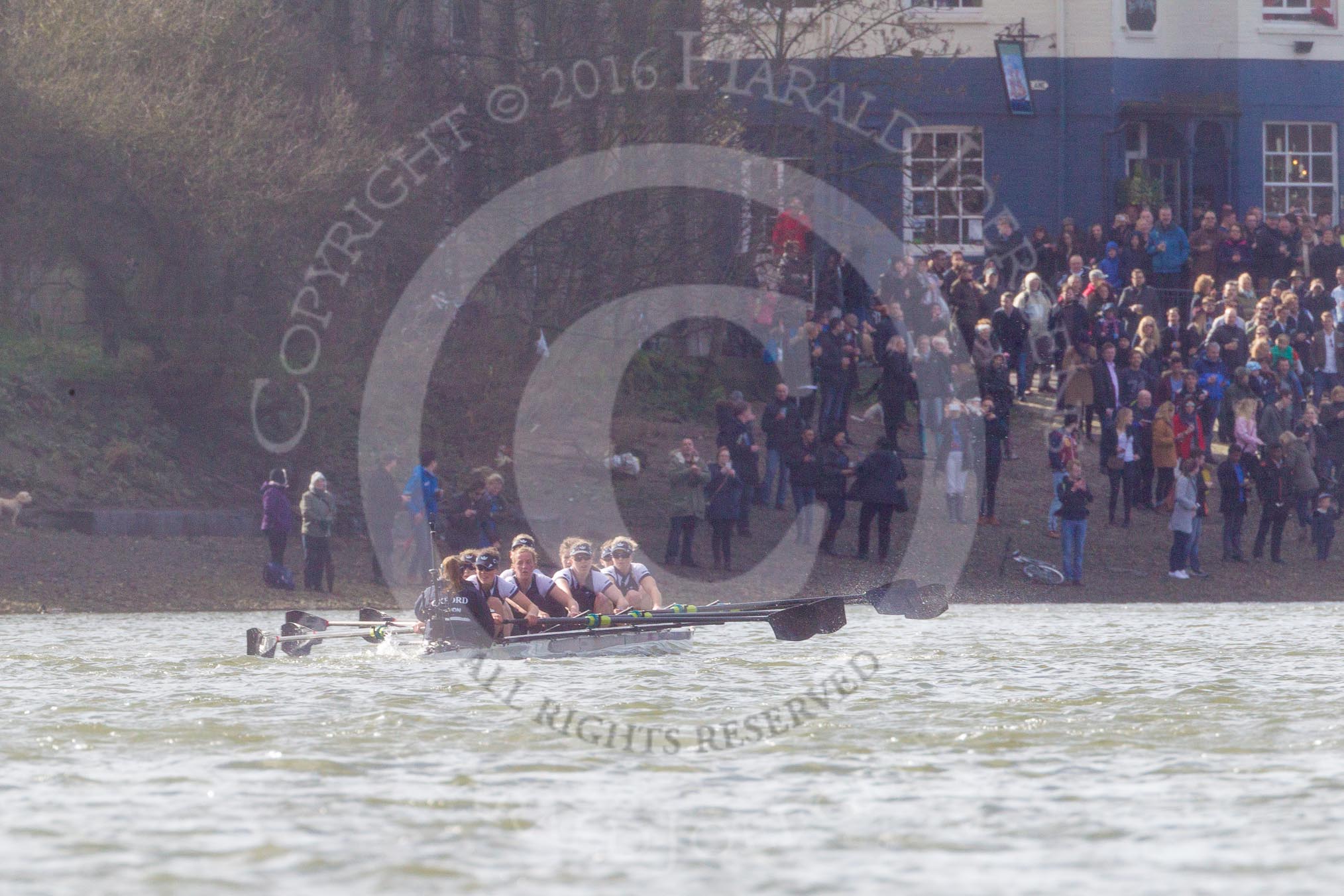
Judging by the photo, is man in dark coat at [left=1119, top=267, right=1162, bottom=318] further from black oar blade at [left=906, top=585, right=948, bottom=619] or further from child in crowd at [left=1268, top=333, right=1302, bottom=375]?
black oar blade at [left=906, top=585, right=948, bottom=619]

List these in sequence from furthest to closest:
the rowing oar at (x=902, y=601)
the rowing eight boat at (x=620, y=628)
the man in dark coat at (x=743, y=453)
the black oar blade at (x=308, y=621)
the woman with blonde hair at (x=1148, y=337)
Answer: the woman with blonde hair at (x=1148, y=337), the man in dark coat at (x=743, y=453), the rowing oar at (x=902, y=601), the black oar blade at (x=308, y=621), the rowing eight boat at (x=620, y=628)

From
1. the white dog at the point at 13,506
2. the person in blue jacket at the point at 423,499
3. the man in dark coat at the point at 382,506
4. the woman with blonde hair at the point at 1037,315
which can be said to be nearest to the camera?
the person in blue jacket at the point at 423,499

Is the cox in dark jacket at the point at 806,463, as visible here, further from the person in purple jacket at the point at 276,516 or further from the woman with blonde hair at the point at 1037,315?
the person in purple jacket at the point at 276,516

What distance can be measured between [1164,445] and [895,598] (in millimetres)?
8673

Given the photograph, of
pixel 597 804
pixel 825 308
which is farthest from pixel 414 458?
pixel 597 804

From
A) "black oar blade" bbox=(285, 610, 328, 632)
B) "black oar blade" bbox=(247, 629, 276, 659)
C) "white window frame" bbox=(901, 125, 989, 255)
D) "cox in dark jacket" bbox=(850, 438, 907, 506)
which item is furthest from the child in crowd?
"black oar blade" bbox=(247, 629, 276, 659)

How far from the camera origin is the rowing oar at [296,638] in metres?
19.3

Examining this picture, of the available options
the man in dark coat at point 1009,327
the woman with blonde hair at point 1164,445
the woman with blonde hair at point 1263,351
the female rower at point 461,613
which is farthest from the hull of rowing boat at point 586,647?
the woman with blonde hair at point 1263,351

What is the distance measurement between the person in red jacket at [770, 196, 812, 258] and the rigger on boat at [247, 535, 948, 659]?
32.9 feet

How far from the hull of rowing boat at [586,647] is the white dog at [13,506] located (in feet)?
30.9

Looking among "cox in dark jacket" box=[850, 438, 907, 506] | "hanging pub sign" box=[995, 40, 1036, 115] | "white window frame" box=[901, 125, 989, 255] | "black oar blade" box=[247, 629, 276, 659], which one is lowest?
"black oar blade" box=[247, 629, 276, 659]

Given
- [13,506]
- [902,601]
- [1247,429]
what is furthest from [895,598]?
[13,506]

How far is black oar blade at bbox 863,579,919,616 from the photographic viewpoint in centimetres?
2125

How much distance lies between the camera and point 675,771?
13.7 meters
